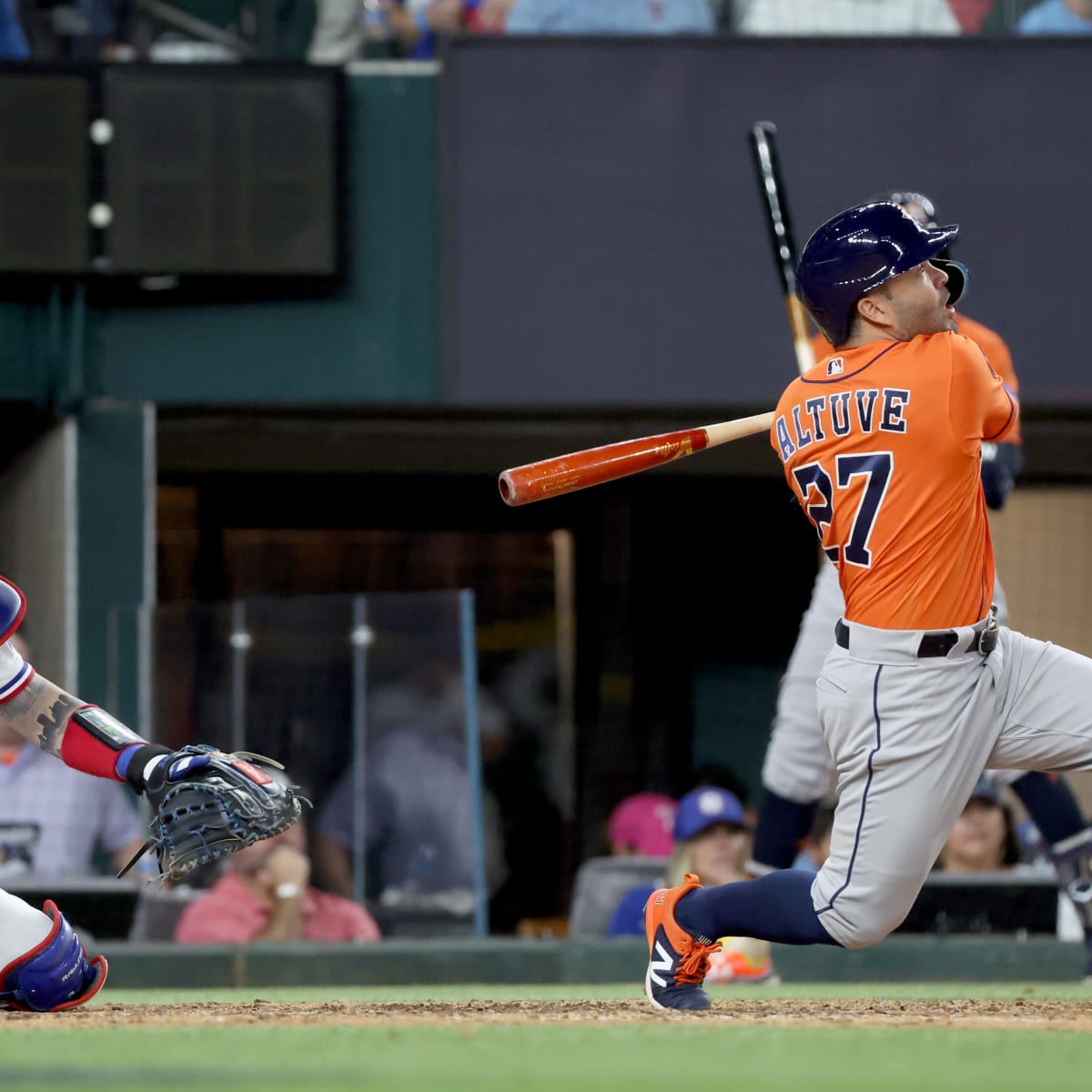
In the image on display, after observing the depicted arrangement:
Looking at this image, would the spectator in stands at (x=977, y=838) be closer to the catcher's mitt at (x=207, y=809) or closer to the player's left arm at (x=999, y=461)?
the player's left arm at (x=999, y=461)

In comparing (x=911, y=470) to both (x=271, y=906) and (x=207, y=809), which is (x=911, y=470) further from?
(x=271, y=906)

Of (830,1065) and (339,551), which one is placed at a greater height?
(339,551)

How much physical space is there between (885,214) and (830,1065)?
1.79m

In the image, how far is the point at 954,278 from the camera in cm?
436

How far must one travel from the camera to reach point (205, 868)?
7.40 m

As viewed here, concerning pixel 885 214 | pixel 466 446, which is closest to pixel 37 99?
pixel 466 446

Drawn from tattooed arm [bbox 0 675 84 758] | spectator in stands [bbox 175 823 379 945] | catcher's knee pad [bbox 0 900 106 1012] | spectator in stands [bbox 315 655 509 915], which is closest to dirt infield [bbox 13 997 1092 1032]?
catcher's knee pad [bbox 0 900 106 1012]

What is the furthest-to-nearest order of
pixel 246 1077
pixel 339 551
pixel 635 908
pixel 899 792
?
1. pixel 339 551
2. pixel 635 908
3. pixel 899 792
4. pixel 246 1077

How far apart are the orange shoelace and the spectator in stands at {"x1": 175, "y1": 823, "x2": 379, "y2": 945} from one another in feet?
10.4

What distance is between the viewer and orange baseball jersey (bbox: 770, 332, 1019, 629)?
13.3 feet

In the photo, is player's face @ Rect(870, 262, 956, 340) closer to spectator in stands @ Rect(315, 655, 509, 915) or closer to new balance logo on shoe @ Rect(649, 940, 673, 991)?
new balance logo on shoe @ Rect(649, 940, 673, 991)

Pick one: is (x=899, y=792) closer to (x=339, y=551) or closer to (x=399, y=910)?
(x=399, y=910)

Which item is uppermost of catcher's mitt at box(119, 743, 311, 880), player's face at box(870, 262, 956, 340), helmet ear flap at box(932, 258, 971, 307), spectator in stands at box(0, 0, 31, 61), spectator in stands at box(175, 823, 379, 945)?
spectator in stands at box(0, 0, 31, 61)

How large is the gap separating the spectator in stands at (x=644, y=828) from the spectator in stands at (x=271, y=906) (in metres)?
1.77
